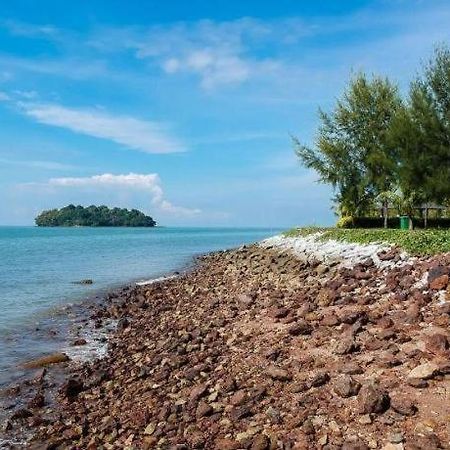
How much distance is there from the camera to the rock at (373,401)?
7.55m

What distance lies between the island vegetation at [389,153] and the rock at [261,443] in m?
30.9

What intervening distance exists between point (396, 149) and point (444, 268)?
90.3ft

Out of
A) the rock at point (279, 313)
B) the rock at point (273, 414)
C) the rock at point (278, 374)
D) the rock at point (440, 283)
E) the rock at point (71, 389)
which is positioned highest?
the rock at point (440, 283)

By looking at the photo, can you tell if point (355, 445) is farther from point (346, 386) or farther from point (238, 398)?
point (238, 398)

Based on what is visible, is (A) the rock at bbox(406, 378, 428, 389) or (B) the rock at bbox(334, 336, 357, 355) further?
(B) the rock at bbox(334, 336, 357, 355)

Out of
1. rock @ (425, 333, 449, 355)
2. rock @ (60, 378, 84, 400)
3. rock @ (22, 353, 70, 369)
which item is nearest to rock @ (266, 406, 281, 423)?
rock @ (425, 333, 449, 355)

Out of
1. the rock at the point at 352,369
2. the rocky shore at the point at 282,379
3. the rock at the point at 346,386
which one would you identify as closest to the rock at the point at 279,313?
the rocky shore at the point at 282,379

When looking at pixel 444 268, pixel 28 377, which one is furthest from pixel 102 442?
pixel 444 268

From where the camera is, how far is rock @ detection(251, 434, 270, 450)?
23.8ft

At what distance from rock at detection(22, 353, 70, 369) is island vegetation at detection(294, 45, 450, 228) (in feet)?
94.2

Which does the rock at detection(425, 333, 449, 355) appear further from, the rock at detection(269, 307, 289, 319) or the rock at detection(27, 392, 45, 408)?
the rock at detection(27, 392, 45, 408)

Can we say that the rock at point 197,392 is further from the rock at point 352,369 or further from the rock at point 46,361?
the rock at point 46,361

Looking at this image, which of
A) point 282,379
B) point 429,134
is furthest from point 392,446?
point 429,134

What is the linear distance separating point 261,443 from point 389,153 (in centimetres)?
3794
